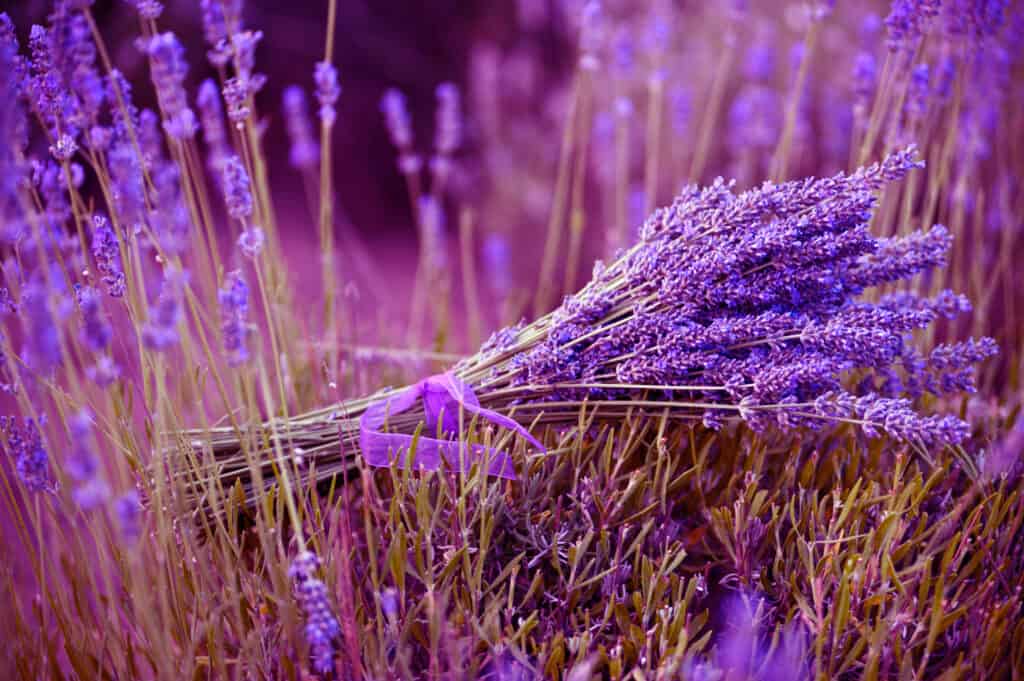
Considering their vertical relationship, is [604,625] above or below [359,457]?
below

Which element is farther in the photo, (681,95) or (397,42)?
(397,42)

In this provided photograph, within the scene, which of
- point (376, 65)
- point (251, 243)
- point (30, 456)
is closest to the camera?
point (30, 456)

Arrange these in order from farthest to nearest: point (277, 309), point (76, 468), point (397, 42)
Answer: point (397, 42) → point (277, 309) → point (76, 468)

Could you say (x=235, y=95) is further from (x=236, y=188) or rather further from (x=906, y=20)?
(x=906, y=20)

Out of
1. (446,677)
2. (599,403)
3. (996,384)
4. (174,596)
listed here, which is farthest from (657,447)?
(996,384)

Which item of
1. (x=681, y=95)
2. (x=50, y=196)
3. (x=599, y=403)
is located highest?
(x=681, y=95)

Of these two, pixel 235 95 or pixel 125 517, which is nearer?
pixel 125 517

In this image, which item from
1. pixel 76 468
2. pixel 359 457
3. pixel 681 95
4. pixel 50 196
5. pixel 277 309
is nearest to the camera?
pixel 76 468

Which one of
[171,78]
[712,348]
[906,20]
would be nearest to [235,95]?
[171,78]

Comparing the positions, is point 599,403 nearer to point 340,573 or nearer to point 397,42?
point 340,573
